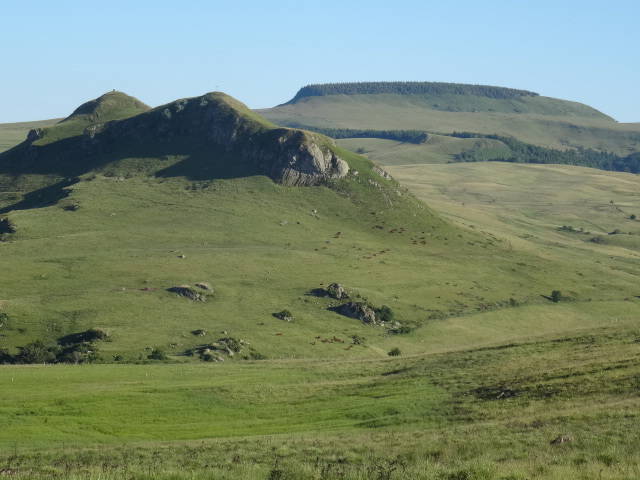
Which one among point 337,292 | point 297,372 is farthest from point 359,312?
point 297,372

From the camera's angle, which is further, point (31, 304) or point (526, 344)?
point (31, 304)

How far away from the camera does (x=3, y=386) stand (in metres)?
74.4

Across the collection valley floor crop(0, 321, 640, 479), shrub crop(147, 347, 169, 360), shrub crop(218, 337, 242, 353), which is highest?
valley floor crop(0, 321, 640, 479)

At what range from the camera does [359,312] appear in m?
158

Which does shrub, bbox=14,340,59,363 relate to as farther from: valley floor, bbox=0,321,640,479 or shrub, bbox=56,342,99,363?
valley floor, bbox=0,321,640,479

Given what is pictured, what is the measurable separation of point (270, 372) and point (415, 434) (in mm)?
39150

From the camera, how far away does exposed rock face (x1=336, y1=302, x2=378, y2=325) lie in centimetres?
15688

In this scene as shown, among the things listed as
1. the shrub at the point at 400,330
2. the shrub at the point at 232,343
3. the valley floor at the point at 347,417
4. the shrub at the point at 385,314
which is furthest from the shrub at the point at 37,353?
the shrub at the point at 385,314

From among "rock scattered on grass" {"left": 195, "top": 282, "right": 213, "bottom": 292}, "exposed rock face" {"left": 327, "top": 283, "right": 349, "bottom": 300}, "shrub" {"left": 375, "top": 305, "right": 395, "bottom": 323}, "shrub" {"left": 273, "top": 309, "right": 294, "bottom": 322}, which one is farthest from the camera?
"exposed rock face" {"left": 327, "top": 283, "right": 349, "bottom": 300}

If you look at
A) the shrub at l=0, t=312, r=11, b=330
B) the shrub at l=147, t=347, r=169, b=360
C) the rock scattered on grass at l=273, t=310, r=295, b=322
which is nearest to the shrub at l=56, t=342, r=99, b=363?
the shrub at l=147, t=347, r=169, b=360

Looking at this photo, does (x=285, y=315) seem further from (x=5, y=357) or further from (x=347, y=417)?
(x=347, y=417)

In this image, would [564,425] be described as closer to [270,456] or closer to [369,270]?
[270,456]

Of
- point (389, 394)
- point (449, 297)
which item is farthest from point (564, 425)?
point (449, 297)

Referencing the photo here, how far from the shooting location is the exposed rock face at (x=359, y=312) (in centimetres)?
15688
